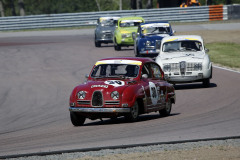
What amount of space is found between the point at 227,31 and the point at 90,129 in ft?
107

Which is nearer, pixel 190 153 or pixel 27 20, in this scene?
pixel 190 153

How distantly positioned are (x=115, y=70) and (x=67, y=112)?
120 inches

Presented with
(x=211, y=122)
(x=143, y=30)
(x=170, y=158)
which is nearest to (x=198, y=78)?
(x=211, y=122)

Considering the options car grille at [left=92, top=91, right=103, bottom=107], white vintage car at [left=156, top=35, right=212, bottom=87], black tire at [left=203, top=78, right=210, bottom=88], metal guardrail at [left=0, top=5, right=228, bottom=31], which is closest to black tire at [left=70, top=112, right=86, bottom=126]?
car grille at [left=92, top=91, right=103, bottom=107]

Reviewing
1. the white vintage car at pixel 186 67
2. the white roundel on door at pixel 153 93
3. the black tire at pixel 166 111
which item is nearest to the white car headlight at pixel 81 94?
the white roundel on door at pixel 153 93

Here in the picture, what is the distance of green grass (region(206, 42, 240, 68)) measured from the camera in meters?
26.7

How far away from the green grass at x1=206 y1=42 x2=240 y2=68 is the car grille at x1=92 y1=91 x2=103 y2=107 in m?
14.0

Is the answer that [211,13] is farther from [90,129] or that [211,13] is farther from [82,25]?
[90,129]

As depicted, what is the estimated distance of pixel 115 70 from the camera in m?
13.3

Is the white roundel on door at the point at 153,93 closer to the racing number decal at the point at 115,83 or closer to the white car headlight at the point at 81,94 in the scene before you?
the racing number decal at the point at 115,83

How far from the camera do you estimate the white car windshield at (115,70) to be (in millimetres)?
13168

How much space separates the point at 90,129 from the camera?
39.2 feet

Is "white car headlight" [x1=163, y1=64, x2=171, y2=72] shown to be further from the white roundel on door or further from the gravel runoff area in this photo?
the gravel runoff area

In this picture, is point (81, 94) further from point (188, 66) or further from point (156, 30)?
point (156, 30)
